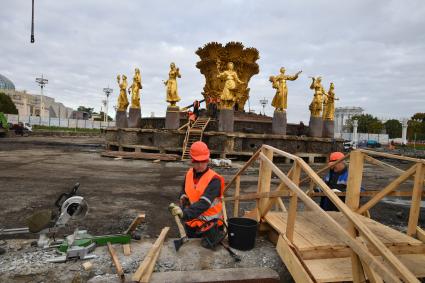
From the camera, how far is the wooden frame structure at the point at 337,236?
259 centimetres

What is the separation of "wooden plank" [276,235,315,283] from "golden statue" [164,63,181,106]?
1497 cm

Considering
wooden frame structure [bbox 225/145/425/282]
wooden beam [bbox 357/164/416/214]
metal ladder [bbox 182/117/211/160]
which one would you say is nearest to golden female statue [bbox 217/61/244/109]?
metal ladder [bbox 182/117/211/160]

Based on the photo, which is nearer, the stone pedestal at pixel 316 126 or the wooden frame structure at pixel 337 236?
the wooden frame structure at pixel 337 236

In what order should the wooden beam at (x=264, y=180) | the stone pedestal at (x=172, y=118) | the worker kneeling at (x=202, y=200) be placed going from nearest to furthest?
Result: the worker kneeling at (x=202, y=200)
the wooden beam at (x=264, y=180)
the stone pedestal at (x=172, y=118)

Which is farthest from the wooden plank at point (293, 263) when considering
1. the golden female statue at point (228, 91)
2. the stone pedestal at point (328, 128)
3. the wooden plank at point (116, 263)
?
the stone pedestal at point (328, 128)

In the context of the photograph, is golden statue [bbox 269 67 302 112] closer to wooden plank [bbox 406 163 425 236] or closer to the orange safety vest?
wooden plank [bbox 406 163 425 236]

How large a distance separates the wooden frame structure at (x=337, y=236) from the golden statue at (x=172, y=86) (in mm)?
13710

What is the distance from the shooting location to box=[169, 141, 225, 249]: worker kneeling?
3613 mm

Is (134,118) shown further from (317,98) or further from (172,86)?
(317,98)

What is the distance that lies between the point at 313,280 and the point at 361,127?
9109cm

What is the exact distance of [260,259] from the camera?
3.88 m

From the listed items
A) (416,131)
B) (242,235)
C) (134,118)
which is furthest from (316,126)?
(416,131)

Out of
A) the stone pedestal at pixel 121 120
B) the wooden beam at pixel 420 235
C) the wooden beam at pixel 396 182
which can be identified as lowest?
the wooden beam at pixel 420 235

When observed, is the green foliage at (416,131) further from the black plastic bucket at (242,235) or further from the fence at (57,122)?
the black plastic bucket at (242,235)
